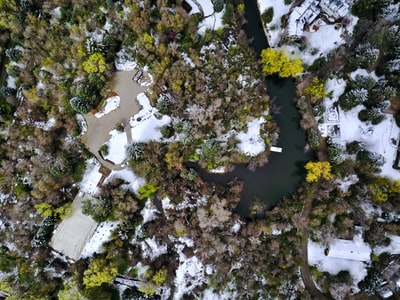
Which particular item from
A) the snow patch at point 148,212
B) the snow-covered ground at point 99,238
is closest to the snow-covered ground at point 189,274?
the snow patch at point 148,212

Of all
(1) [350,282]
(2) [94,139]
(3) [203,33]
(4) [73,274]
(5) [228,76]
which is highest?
(3) [203,33]

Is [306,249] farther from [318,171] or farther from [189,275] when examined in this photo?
[189,275]

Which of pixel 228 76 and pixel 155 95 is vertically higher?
pixel 228 76

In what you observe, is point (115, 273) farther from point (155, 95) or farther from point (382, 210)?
point (382, 210)

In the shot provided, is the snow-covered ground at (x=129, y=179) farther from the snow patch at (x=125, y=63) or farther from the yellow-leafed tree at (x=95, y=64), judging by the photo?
the snow patch at (x=125, y=63)

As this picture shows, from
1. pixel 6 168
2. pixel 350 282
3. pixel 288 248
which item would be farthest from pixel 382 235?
pixel 6 168

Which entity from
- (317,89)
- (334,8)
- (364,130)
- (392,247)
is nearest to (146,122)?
(317,89)
